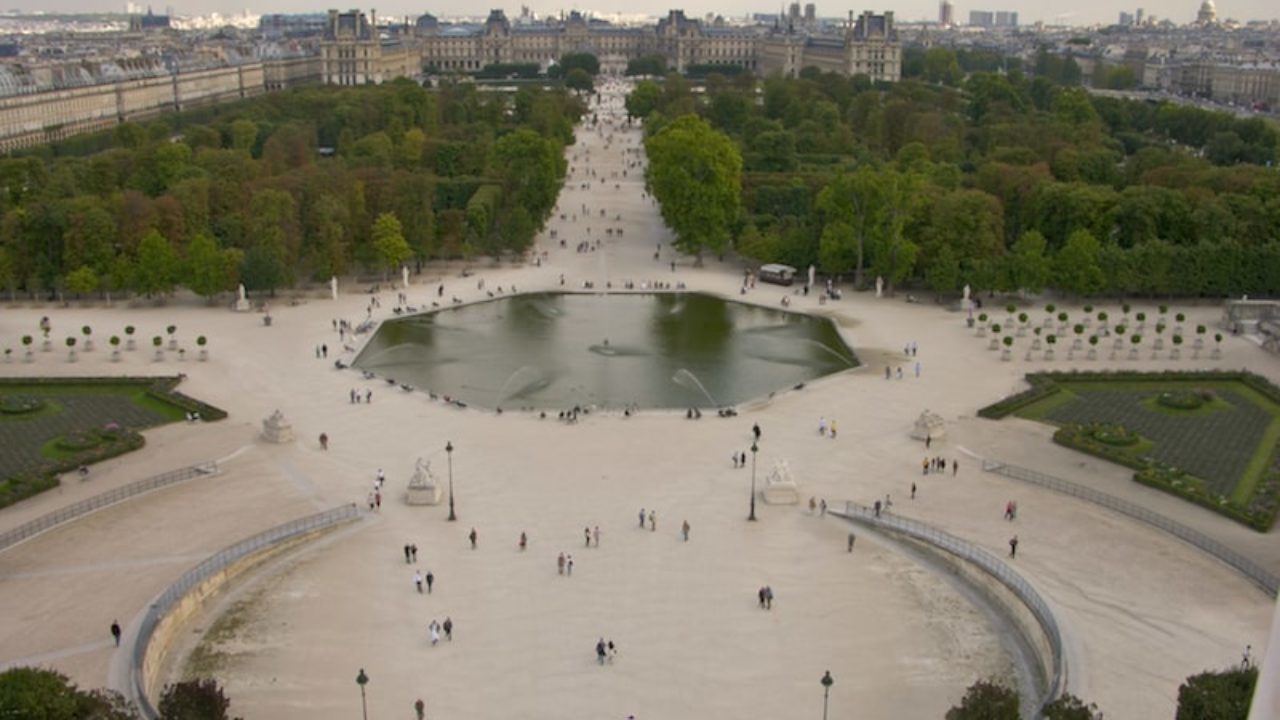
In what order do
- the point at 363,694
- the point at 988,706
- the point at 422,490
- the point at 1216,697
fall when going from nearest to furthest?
the point at 1216,697 → the point at 988,706 → the point at 363,694 → the point at 422,490

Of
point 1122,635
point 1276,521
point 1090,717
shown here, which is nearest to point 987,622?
point 1122,635

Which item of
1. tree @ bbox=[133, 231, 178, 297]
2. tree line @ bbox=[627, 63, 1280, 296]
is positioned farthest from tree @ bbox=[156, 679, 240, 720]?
tree line @ bbox=[627, 63, 1280, 296]

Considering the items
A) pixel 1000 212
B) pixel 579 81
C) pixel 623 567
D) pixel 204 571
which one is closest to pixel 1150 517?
pixel 623 567

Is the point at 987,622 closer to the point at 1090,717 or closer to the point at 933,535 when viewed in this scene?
the point at 933,535

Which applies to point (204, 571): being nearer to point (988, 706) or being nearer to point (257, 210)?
point (988, 706)

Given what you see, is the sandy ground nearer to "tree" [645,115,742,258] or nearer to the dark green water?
the dark green water

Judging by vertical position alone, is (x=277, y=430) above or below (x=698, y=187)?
below

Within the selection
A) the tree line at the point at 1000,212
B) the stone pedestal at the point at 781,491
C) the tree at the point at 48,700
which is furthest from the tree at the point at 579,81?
the tree at the point at 48,700
